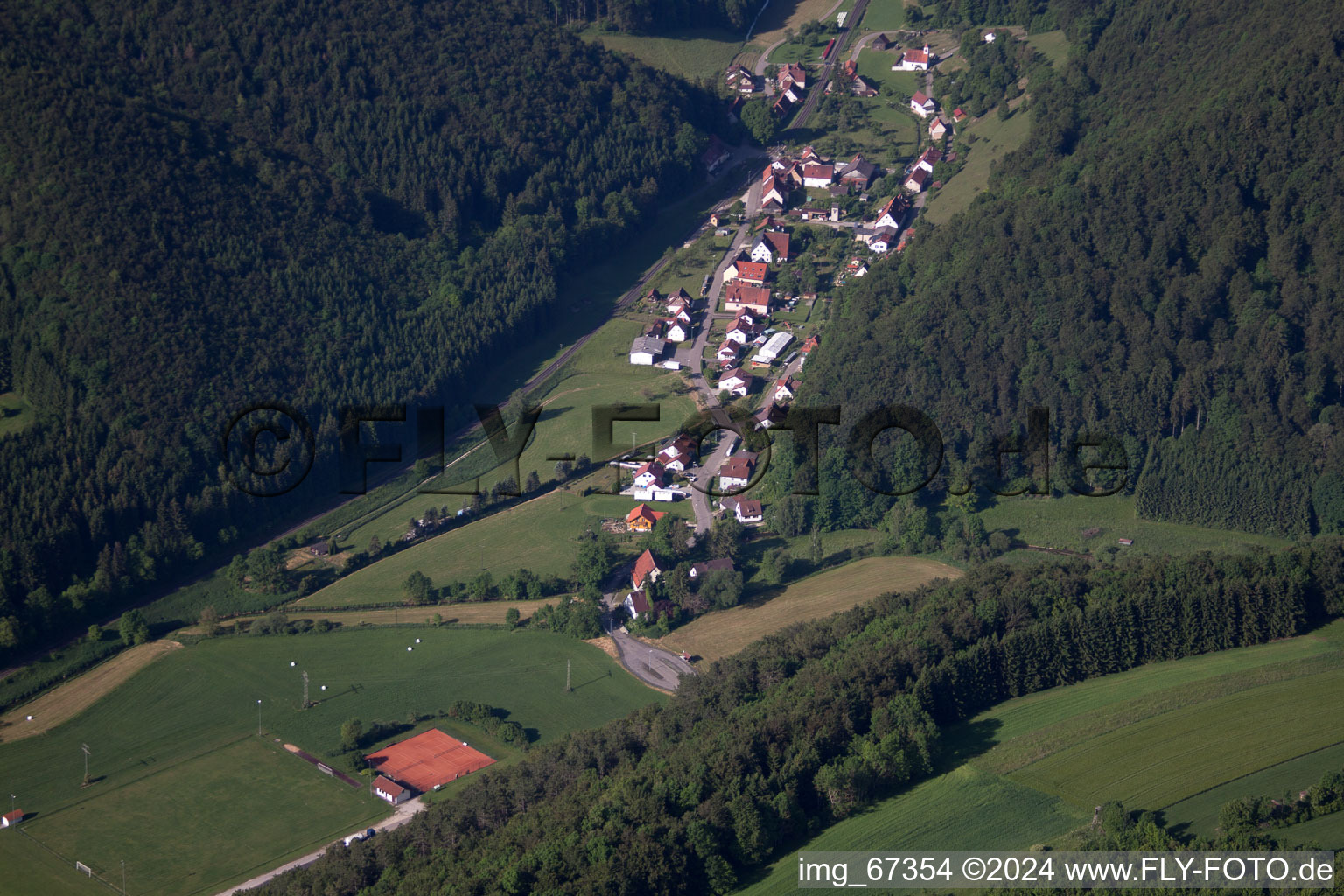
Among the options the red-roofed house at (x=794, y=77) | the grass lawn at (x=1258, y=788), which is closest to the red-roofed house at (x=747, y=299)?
the red-roofed house at (x=794, y=77)

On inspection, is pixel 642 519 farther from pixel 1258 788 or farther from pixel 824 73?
pixel 824 73

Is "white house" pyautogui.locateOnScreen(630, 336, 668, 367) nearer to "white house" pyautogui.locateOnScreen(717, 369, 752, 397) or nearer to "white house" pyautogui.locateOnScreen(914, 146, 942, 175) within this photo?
"white house" pyautogui.locateOnScreen(717, 369, 752, 397)

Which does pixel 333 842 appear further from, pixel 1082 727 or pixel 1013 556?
pixel 1013 556

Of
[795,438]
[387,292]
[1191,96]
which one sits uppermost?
[1191,96]

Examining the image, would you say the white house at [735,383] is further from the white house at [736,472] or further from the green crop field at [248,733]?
the green crop field at [248,733]

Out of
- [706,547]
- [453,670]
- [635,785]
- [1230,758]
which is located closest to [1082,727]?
[1230,758]

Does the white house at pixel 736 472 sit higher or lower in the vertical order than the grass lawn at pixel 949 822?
higher
